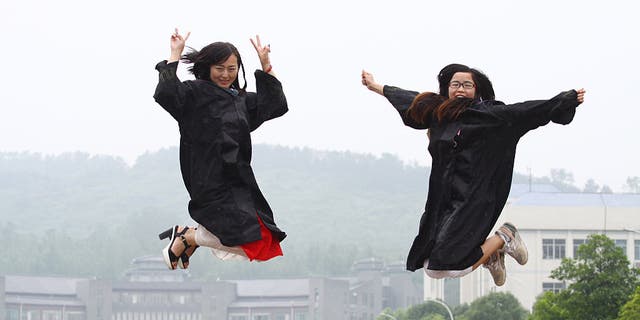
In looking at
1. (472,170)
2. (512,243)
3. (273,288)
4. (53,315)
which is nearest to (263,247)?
(472,170)

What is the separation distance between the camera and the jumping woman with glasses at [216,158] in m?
13.5

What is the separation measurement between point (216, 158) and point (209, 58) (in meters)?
0.88

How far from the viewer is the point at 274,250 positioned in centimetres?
1366

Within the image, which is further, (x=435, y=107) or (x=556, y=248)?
(x=556, y=248)

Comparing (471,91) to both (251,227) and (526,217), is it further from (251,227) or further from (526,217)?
(526,217)

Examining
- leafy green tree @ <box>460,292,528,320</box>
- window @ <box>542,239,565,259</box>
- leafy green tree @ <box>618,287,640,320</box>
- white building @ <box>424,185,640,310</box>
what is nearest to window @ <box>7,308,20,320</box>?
white building @ <box>424,185,640,310</box>

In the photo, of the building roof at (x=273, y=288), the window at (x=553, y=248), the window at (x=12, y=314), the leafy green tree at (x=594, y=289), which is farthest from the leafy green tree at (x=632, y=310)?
the building roof at (x=273, y=288)

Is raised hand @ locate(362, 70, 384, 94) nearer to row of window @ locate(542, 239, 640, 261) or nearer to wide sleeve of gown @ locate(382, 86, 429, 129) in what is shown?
wide sleeve of gown @ locate(382, 86, 429, 129)

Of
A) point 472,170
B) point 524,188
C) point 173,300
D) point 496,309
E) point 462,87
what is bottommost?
point 496,309

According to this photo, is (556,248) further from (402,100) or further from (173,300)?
(402,100)

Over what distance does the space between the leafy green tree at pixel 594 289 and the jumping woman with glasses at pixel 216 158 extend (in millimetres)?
32216

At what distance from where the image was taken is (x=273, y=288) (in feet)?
582

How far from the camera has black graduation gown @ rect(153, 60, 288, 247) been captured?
1352 cm

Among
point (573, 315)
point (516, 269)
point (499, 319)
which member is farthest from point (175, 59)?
point (516, 269)
